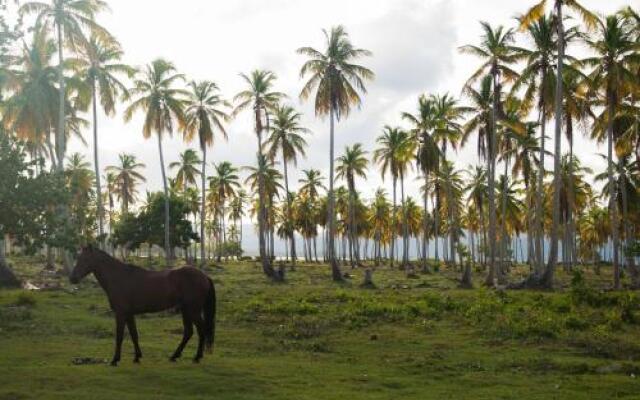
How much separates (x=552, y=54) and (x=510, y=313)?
22.2m

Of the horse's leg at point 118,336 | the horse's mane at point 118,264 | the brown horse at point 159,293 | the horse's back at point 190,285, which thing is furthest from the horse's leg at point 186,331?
the horse's mane at point 118,264

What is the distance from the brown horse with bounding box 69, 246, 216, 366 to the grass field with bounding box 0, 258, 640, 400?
0.79m

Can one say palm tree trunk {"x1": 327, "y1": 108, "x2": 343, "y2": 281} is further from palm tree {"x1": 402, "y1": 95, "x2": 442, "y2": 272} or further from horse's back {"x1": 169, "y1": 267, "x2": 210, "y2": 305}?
horse's back {"x1": 169, "y1": 267, "x2": 210, "y2": 305}

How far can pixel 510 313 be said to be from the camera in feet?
68.7

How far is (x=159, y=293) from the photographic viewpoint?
42.2ft

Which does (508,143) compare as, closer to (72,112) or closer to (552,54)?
(552,54)

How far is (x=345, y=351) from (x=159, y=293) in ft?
17.0

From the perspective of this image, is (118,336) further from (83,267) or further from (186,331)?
(83,267)

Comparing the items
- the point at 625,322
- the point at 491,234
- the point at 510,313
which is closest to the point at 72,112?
the point at 491,234

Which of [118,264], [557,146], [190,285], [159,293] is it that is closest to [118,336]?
[159,293]

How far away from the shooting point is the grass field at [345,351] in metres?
11.0

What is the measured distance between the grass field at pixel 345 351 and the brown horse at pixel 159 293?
2.59 ft

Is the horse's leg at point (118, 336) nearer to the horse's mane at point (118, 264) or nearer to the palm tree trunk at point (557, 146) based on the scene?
the horse's mane at point (118, 264)

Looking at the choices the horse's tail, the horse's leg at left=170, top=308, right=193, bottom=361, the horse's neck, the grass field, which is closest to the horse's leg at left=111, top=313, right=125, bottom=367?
the grass field
